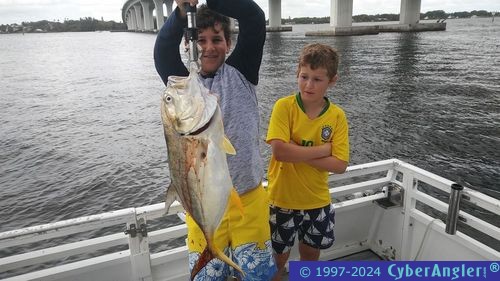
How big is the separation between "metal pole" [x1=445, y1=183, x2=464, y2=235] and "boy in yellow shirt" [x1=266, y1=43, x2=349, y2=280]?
50.1 inches

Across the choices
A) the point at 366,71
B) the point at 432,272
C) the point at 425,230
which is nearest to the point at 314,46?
the point at 432,272

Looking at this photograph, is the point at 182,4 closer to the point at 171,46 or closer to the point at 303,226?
the point at 171,46

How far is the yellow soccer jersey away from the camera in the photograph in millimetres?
3408

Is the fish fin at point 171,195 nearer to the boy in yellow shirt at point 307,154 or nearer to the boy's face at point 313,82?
the boy in yellow shirt at point 307,154

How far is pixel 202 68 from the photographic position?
2.93 meters

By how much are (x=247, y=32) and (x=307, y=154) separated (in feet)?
3.83

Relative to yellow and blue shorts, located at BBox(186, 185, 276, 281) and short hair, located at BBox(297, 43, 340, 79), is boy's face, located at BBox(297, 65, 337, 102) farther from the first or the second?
yellow and blue shorts, located at BBox(186, 185, 276, 281)

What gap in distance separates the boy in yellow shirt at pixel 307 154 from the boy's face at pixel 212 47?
2.44ft

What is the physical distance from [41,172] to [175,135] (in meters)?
12.9

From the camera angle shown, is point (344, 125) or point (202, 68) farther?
point (344, 125)

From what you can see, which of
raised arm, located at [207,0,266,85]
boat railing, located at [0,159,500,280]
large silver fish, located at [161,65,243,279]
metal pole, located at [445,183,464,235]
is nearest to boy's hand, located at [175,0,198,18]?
raised arm, located at [207,0,266,85]

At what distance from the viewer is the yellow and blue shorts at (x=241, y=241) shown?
2873mm

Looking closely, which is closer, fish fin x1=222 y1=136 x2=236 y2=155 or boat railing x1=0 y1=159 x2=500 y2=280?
fish fin x1=222 y1=136 x2=236 y2=155

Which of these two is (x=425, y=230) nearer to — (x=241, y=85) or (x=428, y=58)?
(x=241, y=85)
